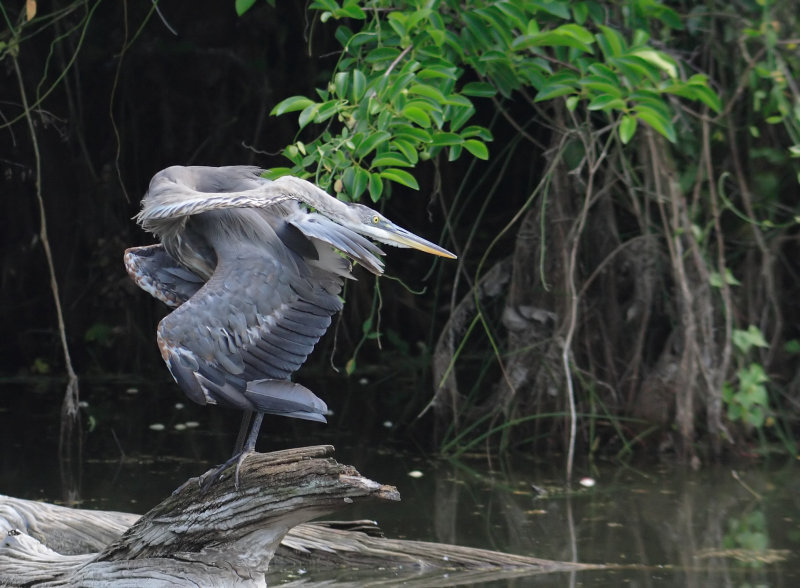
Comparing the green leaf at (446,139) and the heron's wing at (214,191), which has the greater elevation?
the green leaf at (446,139)

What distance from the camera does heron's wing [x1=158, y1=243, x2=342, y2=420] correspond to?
8.27ft

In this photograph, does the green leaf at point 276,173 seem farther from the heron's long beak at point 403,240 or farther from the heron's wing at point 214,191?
the heron's long beak at point 403,240

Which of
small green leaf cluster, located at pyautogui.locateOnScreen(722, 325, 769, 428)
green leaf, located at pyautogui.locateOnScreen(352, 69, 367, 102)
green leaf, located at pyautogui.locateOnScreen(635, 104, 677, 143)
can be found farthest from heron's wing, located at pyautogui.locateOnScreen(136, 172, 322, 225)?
small green leaf cluster, located at pyautogui.locateOnScreen(722, 325, 769, 428)

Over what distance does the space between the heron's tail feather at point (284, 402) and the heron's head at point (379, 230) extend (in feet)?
1.39

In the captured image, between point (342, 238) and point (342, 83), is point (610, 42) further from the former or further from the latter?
point (342, 238)

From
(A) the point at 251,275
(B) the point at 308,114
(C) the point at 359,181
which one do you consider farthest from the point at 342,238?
(B) the point at 308,114

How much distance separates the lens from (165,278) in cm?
299

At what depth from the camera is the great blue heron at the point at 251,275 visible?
101 inches

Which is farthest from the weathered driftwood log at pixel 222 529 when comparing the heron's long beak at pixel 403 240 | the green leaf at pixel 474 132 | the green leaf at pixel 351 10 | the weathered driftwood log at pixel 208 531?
the green leaf at pixel 351 10

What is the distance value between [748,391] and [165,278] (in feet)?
8.68

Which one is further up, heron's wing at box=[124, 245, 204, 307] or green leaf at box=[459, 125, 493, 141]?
green leaf at box=[459, 125, 493, 141]

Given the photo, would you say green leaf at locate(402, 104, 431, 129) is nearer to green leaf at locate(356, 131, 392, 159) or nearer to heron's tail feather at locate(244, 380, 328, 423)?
green leaf at locate(356, 131, 392, 159)

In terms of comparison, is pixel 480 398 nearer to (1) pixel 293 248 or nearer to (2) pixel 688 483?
(2) pixel 688 483

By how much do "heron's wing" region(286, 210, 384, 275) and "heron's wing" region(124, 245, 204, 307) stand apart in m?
0.39
